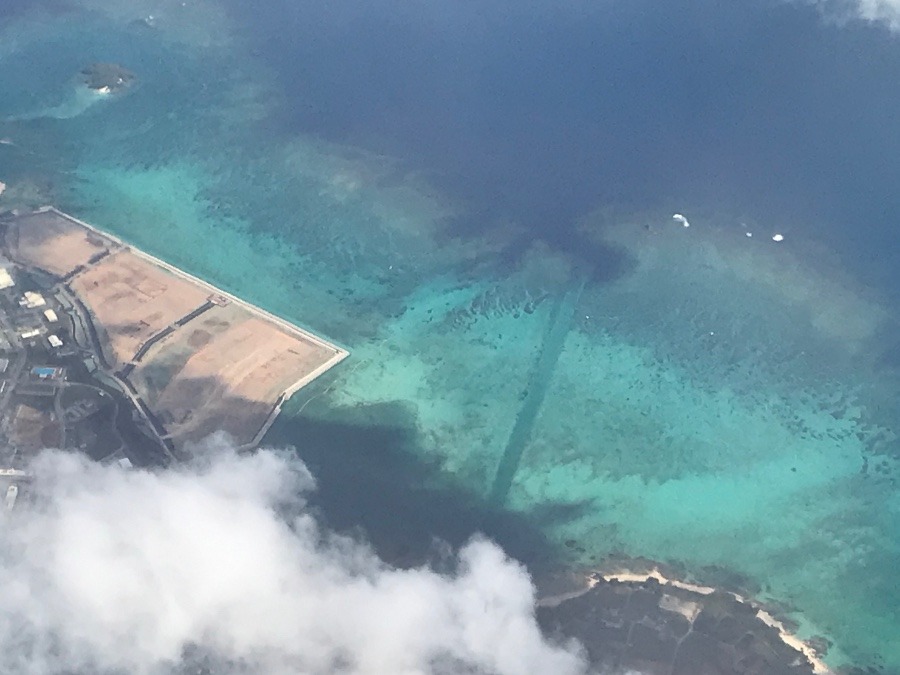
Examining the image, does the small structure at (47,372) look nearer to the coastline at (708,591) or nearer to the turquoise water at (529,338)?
the turquoise water at (529,338)

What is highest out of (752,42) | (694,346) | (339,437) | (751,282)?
(752,42)

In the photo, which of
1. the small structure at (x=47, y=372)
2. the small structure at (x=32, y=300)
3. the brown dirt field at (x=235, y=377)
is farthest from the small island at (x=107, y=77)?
the small structure at (x=47, y=372)

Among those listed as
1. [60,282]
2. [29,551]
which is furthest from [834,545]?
[60,282]

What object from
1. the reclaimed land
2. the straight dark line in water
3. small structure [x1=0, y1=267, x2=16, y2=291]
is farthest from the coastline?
small structure [x1=0, y1=267, x2=16, y2=291]

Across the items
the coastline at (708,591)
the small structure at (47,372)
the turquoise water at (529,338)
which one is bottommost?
the small structure at (47,372)

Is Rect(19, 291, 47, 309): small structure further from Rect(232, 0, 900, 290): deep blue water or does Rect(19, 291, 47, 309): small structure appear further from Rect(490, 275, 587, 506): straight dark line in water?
Rect(490, 275, 587, 506): straight dark line in water

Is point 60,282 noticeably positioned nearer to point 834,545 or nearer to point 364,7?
point 364,7
